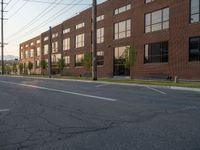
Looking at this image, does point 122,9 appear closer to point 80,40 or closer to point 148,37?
point 148,37

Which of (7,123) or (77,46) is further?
(77,46)

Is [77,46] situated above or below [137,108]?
above

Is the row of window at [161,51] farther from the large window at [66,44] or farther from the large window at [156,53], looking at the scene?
the large window at [66,44]

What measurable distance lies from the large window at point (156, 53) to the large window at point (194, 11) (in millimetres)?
4710

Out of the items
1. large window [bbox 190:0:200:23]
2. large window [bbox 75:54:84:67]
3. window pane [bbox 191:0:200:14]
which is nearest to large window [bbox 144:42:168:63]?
large window [bbox 190:0:200:23]

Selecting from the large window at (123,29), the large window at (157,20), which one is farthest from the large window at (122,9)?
the large window at (157,20)

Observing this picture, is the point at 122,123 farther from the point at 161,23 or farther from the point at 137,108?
the point at 161,23

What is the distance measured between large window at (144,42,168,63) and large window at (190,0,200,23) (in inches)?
185

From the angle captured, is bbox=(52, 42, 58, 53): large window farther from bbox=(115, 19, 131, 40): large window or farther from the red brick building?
bbox=(115, 19, 131, 40): large window

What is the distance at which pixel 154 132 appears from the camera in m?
6.66

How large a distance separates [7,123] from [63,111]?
229 cm

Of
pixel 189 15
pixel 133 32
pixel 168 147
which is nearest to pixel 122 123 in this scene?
pixel 168 147

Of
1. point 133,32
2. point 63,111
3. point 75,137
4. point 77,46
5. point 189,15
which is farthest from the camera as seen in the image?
point 77,46

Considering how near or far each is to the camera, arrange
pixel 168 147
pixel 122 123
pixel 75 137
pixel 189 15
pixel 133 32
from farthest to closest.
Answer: pixel 133 32 < pixel 189 15 < pixel 122 123 < pixel 75 137 < pixel 168 147
